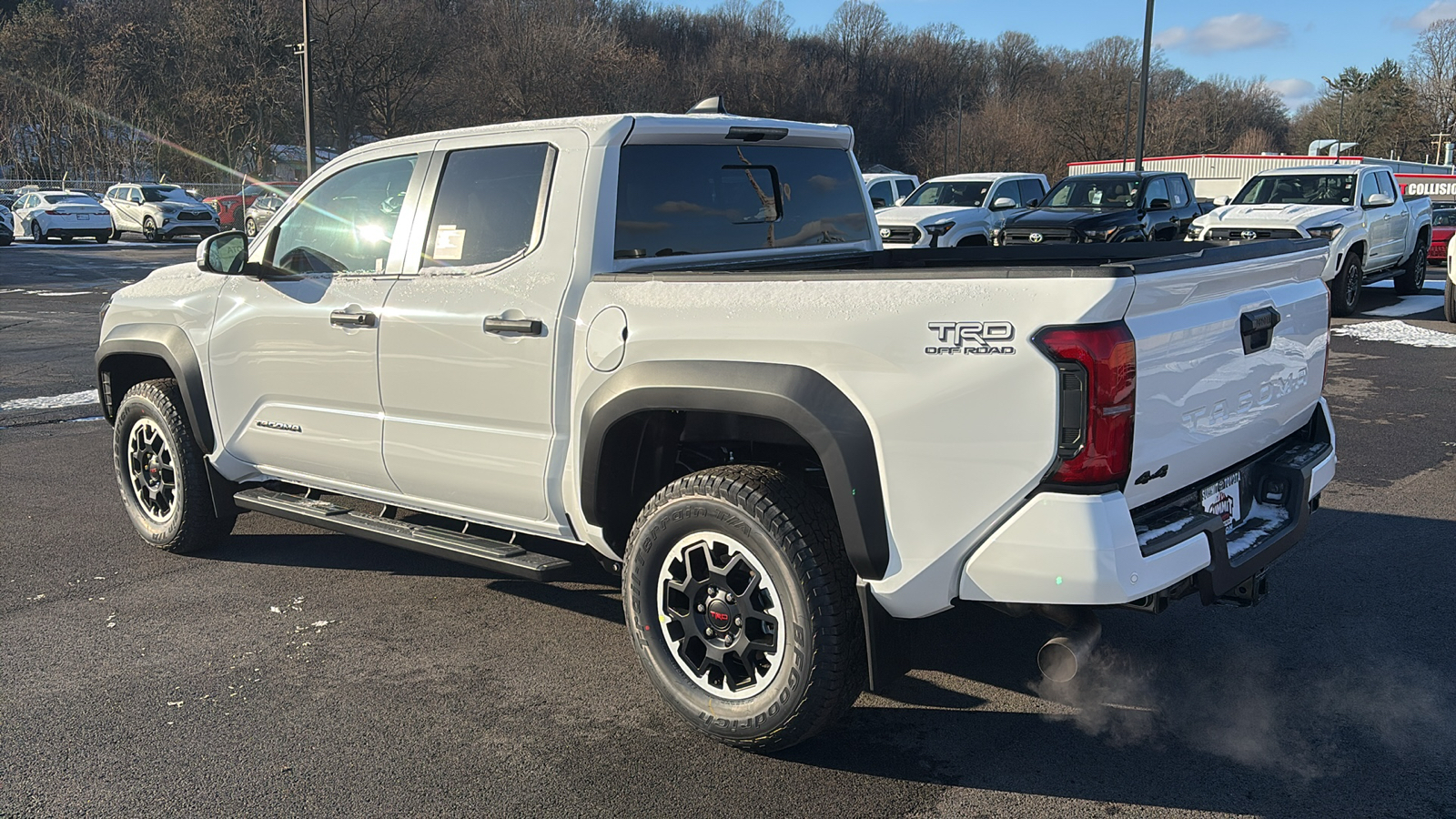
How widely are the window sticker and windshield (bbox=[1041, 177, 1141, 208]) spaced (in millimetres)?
15245

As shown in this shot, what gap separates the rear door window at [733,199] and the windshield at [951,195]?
628 inches

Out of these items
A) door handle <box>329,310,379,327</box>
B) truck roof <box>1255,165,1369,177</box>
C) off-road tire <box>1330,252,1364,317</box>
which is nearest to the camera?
door handle <box>329,310,379,327</box>

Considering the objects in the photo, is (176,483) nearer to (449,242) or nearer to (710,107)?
(449,242)

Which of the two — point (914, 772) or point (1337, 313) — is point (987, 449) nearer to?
point (914, 772)

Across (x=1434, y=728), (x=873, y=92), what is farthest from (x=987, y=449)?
(x=873, y=92)

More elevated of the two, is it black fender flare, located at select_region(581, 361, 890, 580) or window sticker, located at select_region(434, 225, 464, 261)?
window sticker, located at select_region(434, 225, 464, 261)

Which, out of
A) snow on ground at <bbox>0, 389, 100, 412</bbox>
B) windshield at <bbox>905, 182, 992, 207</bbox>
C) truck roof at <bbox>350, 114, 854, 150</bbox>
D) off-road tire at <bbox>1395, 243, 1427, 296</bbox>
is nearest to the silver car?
windshield at <bbox>905, 182, 992, 207</bbox>

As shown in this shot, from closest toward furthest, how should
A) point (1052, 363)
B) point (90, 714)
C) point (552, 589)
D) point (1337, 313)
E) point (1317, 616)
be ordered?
point (1052, 363), point (90, 714), point (1317, 616), point (552, 589), point (1337, 313)

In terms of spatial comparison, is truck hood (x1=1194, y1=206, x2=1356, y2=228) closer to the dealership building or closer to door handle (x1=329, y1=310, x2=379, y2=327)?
door handle (x1=329, y1=310, x2=379, y2=327)

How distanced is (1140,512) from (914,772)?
1.03m

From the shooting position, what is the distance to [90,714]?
153 inches

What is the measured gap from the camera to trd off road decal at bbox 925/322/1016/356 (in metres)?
2.93

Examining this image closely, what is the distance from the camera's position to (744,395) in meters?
3.42

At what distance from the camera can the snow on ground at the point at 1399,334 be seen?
487 inches
